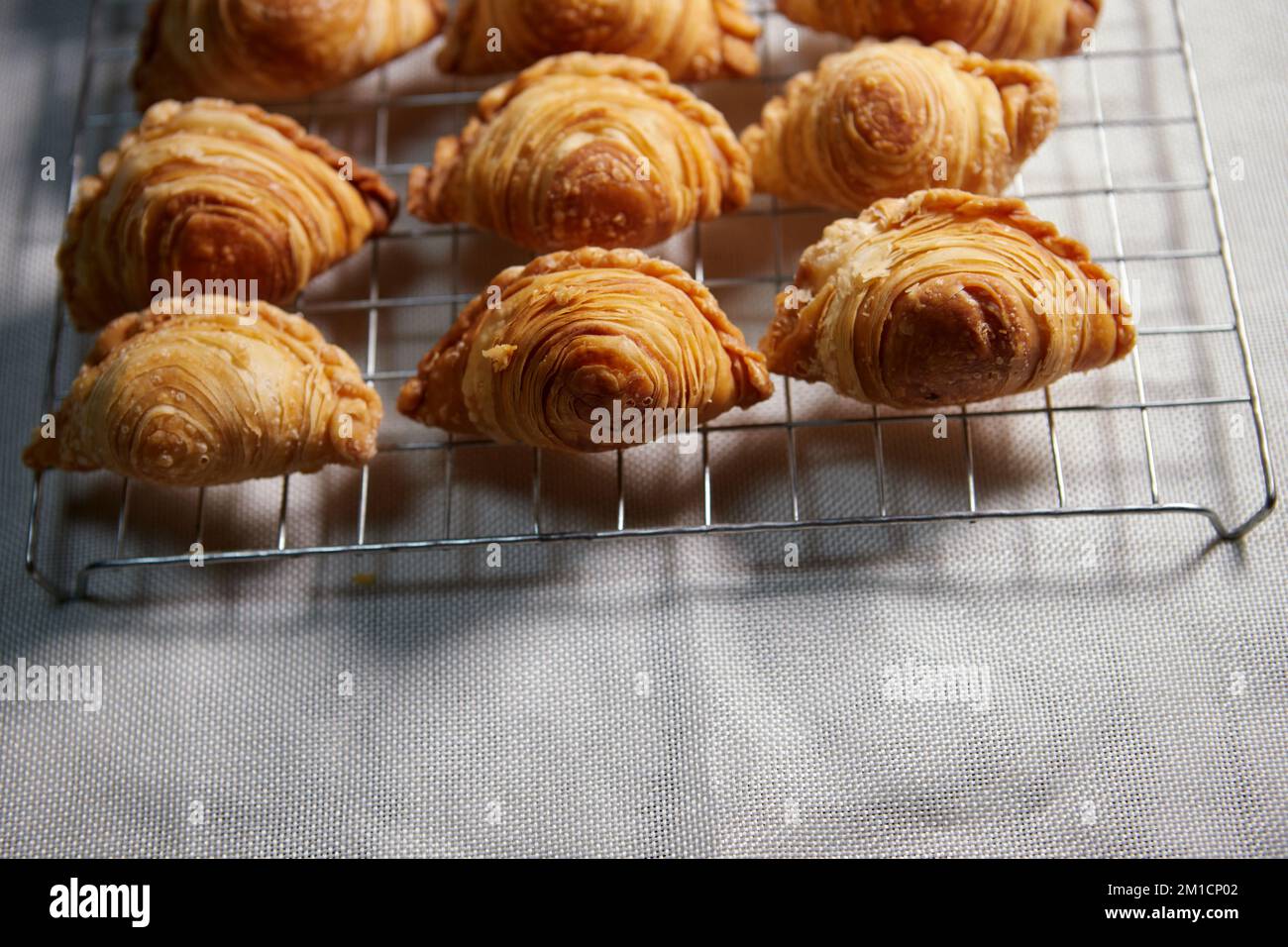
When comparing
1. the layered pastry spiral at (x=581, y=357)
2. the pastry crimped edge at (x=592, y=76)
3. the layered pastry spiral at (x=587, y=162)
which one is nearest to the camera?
the layered pastry spiral at (x=581, y=357)

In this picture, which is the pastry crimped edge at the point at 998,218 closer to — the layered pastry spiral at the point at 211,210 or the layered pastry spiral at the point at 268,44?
the layered pastry spiral at the point at 211,210

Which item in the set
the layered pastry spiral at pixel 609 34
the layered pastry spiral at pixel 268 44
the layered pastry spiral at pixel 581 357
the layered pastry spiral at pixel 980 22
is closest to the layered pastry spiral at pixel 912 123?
the layered pastry spiral at pixel 980 22

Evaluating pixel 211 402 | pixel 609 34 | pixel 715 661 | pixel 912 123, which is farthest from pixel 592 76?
pixel 715 661

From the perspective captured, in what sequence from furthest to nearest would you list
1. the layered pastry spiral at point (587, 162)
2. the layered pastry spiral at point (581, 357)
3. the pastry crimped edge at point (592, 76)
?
the pastry crimped edge at point (592, 76) → the layered pastry spiral at point (587, 162) → the layered pastry spiral at point (581, 357)

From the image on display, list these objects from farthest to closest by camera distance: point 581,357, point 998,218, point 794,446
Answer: point 794,446
point 998,218
point 581,357

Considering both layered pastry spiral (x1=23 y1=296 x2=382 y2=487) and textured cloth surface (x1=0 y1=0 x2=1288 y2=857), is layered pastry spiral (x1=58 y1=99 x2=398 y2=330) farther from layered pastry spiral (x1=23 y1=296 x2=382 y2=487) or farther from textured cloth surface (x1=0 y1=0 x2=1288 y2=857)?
textured cloth surface (x1=0 y1=0 x2=1288 y2=857)

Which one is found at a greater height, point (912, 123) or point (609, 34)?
point (609, 34)

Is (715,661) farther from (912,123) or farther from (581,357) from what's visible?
(912,123)
